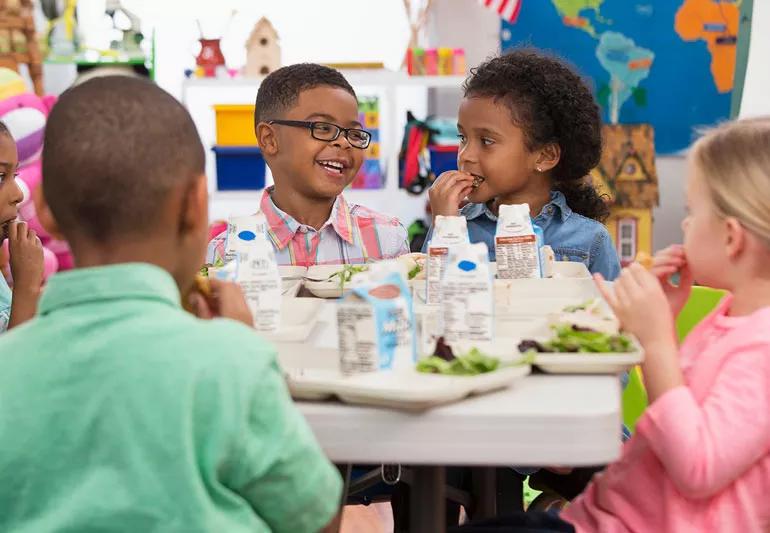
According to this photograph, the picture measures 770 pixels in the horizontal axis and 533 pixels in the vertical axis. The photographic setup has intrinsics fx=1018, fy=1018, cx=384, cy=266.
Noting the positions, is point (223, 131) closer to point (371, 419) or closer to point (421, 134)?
point (421, 134)

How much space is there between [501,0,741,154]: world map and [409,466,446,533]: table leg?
4762mm

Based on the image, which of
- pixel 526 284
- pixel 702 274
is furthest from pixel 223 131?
pixel 702 274

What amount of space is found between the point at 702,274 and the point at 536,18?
4.61 meters

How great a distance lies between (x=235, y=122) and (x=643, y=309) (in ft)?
13.2

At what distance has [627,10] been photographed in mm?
5809

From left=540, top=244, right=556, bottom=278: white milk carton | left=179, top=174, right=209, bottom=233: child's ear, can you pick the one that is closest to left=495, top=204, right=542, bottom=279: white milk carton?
left=540, top=244, right=556, bottom=278: white milk carton

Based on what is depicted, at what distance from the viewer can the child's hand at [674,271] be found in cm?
166

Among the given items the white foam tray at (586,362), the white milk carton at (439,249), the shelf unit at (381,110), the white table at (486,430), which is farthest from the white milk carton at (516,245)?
the shelf unit at (381,110)

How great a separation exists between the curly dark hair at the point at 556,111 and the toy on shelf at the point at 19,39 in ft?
11.3

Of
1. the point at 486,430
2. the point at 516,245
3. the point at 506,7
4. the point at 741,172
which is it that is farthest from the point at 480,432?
the point at 506,7

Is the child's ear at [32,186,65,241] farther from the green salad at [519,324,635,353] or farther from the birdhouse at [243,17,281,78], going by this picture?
the birdhouse at [243,17,281,78]

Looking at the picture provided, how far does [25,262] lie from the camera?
2.24 meters

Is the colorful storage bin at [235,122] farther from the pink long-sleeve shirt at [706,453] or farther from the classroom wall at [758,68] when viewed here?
the pink long-sleeve shirt at [706,453]

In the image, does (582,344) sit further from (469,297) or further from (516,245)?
(516,245)
